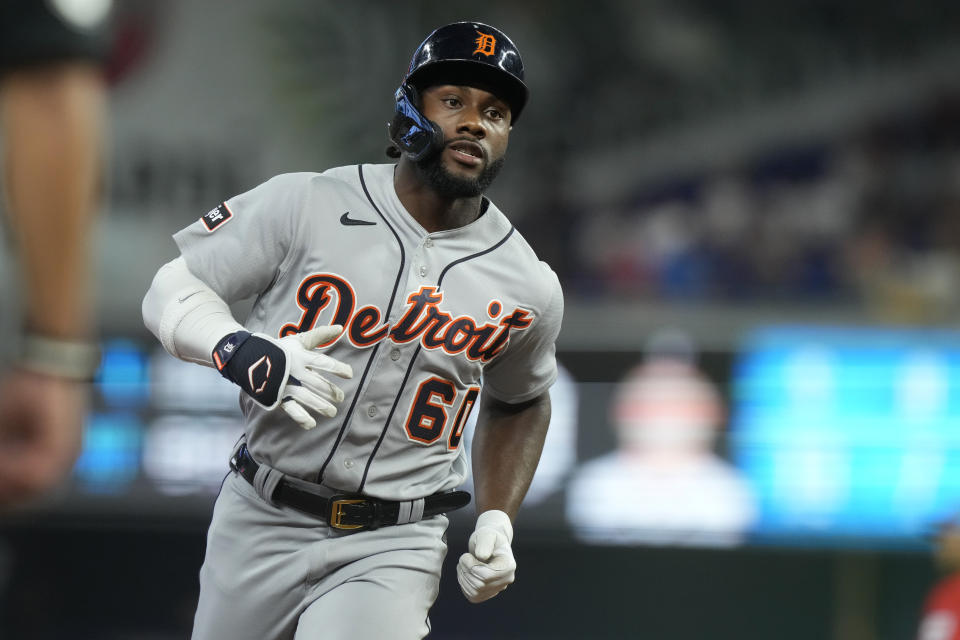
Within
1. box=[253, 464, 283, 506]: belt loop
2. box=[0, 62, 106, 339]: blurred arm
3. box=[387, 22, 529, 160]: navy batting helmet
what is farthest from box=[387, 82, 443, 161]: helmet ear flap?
box=[0, 62, 106, 339]: blurred arm

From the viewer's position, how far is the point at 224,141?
333 inches

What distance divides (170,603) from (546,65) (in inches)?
182

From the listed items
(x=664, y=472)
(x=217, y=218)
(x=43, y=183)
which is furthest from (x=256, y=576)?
(x=664, y=472)

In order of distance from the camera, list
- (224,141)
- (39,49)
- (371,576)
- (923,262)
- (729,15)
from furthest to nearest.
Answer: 1. (729,15)
2. (224,141)
3. (923,262)
4. (39,49)
5. (371,576)

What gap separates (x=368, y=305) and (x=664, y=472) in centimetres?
390

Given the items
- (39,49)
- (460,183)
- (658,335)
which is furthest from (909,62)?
(460,183)

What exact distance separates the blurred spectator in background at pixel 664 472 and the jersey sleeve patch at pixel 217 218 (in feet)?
12.4

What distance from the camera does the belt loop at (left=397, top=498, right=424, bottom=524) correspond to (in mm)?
2355

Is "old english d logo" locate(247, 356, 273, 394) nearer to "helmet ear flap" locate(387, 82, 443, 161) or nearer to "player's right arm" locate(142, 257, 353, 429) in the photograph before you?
"player's right arm" locate(142, 257, 353, 429)

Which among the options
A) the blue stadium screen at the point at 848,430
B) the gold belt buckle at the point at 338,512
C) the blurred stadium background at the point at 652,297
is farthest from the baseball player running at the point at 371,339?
the blue stadium screen at the point at 848,430

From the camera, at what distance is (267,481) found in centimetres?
235

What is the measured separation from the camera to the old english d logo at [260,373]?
2053 mm

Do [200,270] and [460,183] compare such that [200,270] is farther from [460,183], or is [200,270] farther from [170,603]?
[170,603]

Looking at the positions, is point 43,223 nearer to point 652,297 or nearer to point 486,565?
point 486,565
